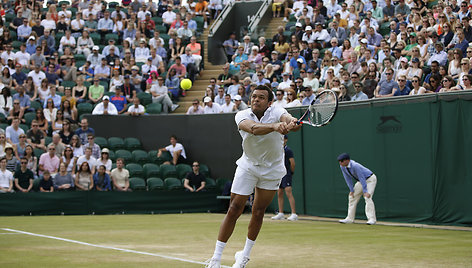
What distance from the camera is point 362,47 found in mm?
20453

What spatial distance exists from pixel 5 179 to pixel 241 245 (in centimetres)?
1040

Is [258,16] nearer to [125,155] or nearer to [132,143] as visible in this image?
[132,143]

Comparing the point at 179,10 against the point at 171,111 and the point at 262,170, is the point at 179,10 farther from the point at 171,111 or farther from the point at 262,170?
the point at 262,170

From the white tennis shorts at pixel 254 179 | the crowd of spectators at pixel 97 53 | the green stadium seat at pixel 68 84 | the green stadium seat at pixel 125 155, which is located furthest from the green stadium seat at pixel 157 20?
the white tennis shorts at pixel 254 179

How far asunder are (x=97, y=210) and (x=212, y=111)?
17.3ft

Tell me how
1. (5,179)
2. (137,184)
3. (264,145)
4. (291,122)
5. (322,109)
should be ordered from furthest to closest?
(137,184)
(5,179)
(322,109)
(264,145)
(291,122)

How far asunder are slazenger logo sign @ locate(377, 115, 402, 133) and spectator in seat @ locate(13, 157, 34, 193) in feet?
32.3

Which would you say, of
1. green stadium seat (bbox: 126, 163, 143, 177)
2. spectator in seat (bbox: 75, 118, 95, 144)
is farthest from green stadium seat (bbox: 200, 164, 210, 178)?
spectator in seat (bbox: 75, 118, 95, 144)

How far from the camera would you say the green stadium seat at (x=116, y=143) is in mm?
22641

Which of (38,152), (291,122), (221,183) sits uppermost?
(291,122)

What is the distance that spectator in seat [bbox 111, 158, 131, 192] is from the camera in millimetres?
20797

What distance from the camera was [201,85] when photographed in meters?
26.4

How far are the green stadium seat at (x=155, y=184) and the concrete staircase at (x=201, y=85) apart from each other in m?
4.10

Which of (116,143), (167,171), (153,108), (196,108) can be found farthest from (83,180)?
(196,108)
